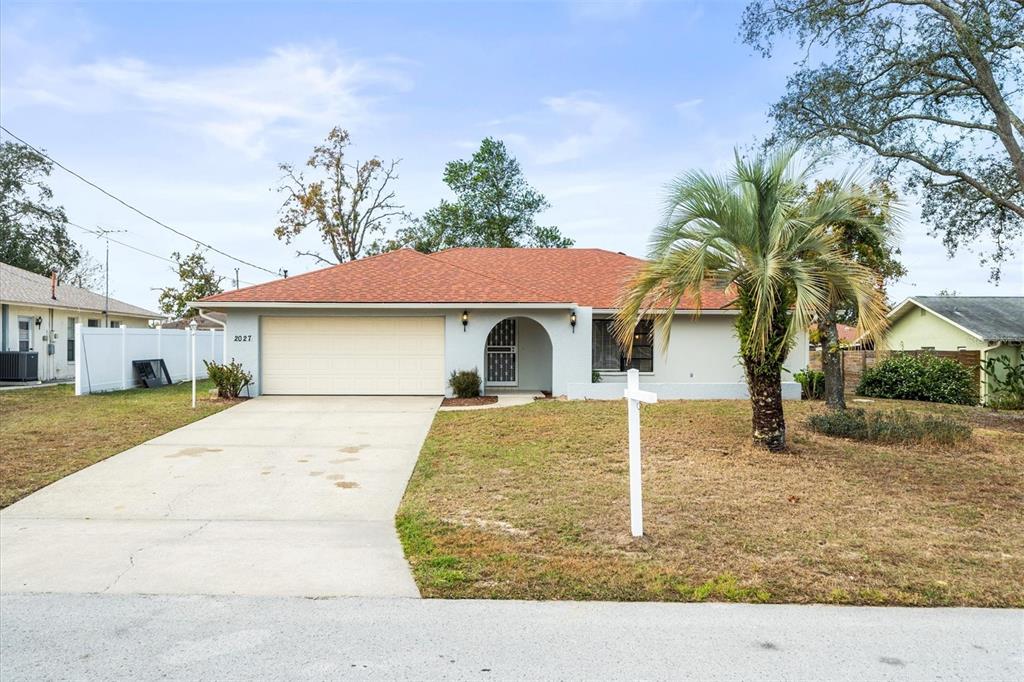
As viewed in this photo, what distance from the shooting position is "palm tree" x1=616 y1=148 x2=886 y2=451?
8.45m

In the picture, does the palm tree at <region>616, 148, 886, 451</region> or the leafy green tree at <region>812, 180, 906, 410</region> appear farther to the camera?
the leafy green tree at <region>812, 180, 906, 410</region>

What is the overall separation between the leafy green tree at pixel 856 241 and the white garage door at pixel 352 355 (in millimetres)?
8774

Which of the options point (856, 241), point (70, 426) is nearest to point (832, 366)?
point (856, 241)

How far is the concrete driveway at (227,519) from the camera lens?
4.76 metres

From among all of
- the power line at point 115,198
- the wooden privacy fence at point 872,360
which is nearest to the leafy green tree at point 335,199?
the power line at point 115,198

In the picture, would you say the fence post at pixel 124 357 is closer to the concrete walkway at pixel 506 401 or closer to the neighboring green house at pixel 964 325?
the concrete walkway at pixel 506 401

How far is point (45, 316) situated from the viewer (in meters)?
21.9

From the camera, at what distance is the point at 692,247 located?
897cm

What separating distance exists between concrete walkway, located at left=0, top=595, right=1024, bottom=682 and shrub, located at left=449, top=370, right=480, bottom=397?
10968 mm

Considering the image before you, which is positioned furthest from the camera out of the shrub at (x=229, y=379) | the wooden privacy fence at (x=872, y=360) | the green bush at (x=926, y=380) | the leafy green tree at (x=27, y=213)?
the leafy green tree at (x=27, y=213)

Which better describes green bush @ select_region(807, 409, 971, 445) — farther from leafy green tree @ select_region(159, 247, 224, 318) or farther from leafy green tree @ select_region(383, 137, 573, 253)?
leafy green tree @ select_region(159, 247, 224, 318)

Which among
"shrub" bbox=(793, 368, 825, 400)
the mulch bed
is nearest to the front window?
the mulch bed

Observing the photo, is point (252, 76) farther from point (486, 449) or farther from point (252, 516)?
point (252, 516)

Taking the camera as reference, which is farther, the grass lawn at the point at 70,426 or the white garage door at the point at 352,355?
the white garage door at the point at 352,355
